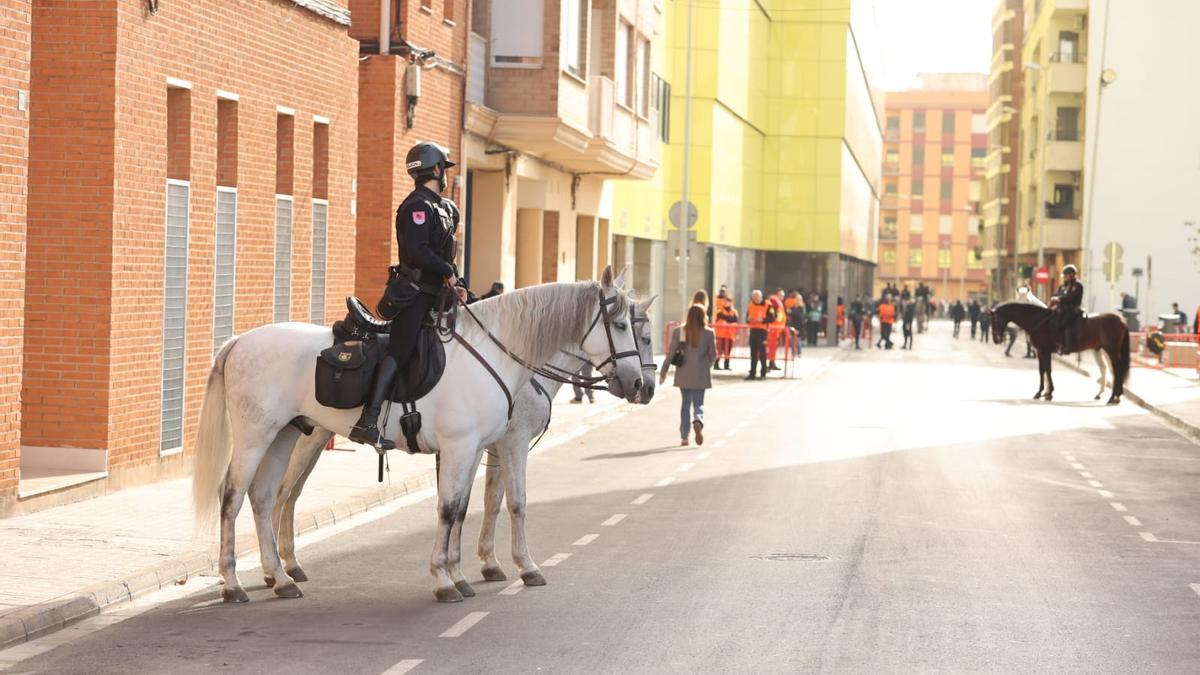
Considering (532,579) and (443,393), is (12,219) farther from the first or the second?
(532,579)

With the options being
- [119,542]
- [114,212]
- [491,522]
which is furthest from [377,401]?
[114,212]

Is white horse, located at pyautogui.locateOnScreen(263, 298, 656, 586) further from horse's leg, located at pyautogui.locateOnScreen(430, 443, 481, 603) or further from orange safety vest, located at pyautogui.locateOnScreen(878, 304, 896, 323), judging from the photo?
orange safety vest, located at pyautogui.locateOnScreen(878, 304, 896, 323)

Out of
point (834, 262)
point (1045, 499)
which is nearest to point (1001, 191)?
point (834, 262)

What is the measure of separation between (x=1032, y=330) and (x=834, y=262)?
39.3 m

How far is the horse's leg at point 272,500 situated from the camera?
11375mm

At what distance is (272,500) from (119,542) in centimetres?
171

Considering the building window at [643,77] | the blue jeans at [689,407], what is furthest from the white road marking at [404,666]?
the building window at [643,77]

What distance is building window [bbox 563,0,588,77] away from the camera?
33531 millimetres

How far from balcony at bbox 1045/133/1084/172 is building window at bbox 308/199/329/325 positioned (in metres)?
66.0

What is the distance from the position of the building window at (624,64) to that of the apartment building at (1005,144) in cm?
7179

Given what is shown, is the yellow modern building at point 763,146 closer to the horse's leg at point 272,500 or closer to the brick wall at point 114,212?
the brick wall at point 114,212

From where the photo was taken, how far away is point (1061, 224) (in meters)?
85.2

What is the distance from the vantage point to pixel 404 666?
9.22 m

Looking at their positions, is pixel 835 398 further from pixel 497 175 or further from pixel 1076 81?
pixel 1076 81
